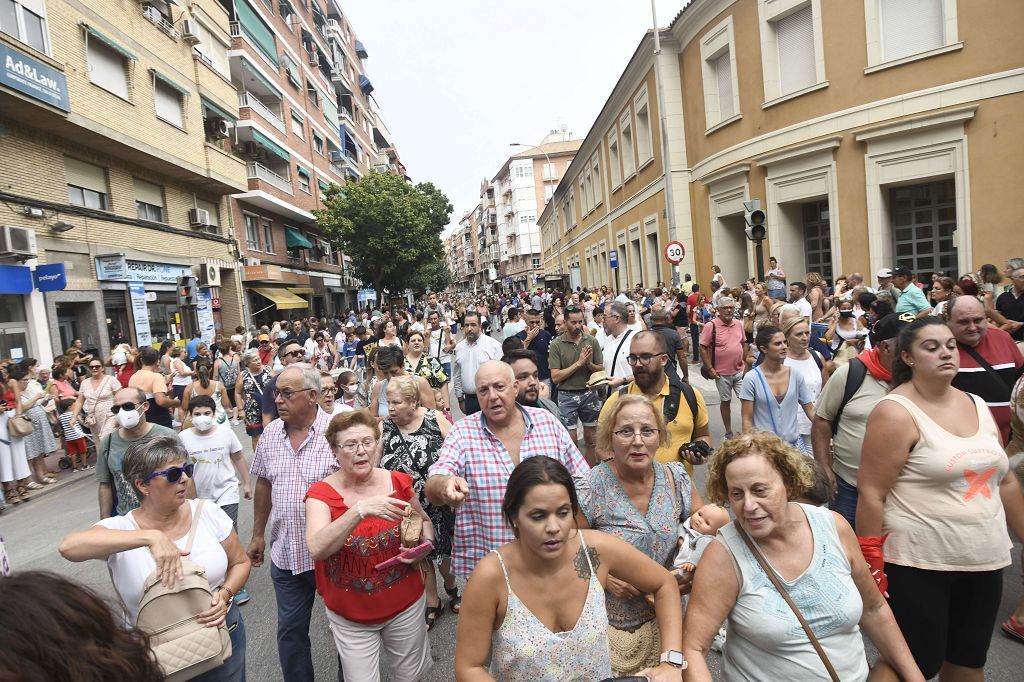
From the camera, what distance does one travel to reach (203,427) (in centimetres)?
482

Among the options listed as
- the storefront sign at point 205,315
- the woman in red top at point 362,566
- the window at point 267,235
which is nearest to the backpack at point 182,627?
the woman in red top at point 362,566

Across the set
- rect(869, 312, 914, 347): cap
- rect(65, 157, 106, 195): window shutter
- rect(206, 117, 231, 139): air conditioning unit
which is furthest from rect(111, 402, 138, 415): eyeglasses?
rect(206, 117, 231, 139): air conditioning unit

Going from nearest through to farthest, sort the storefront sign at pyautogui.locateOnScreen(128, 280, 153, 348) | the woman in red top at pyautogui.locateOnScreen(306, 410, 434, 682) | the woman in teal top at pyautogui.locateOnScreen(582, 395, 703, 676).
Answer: the woman in teal top at pyautogui.locateOnScreen(582, 395, 703, 676) < the woman in red top at pyautogui.locateOnScreen(306, 410, 434, 682) < the storefront sign at pyautogui.locateOnScreen(128, 280, 153, 348)

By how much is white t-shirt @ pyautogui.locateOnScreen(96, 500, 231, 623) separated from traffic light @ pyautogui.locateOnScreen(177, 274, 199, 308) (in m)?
19.6

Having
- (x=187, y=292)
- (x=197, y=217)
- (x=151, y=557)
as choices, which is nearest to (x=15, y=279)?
(x=187, y=292)

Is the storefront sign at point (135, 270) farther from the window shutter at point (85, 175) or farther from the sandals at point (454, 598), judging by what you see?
the sandals at point (454, 598)

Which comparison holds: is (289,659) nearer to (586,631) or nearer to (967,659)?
(586,631)

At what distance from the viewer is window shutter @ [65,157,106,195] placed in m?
15.5

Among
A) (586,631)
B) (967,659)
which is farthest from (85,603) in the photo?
(967,659)

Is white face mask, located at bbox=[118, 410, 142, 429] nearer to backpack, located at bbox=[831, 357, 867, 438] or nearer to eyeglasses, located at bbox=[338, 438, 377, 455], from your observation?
eyeglasses, located at bbox=[338, 438, 377, 455]

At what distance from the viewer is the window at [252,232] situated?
26730 millimetres

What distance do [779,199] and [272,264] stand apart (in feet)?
69.8

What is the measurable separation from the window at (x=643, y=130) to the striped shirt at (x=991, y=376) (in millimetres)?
20186

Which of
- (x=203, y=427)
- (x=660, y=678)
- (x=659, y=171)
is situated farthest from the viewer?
(x=659, y=171)
